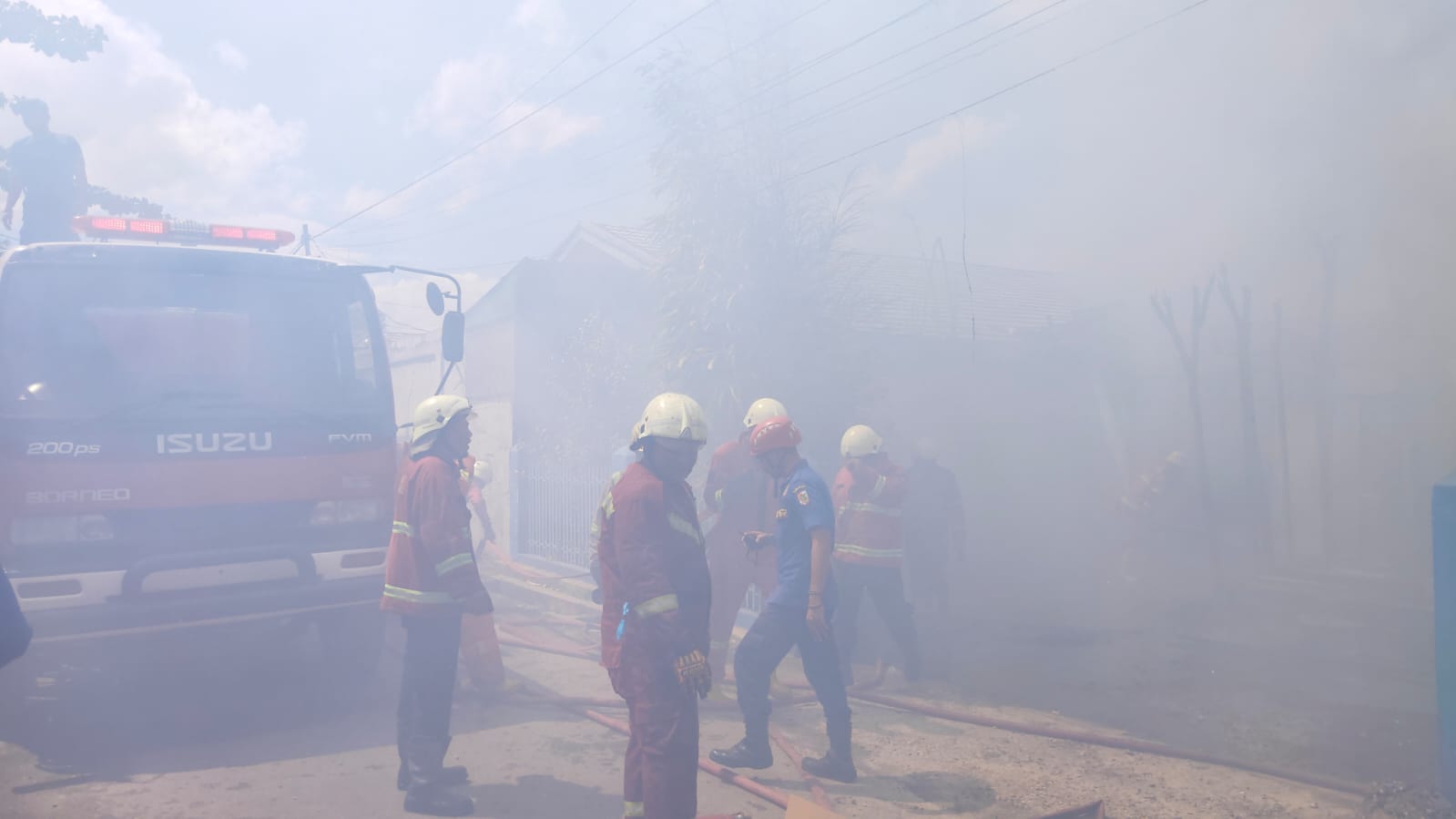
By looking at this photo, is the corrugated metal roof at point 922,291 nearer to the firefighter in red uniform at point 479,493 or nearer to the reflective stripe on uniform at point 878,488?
the firefighter in red uniform at point 479,493

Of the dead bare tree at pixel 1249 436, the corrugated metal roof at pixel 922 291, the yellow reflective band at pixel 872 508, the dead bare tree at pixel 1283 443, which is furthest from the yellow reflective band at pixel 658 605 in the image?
the dead bare tree at pixel 1283 443

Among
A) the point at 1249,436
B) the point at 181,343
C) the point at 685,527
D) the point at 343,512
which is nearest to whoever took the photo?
the point at 685,527

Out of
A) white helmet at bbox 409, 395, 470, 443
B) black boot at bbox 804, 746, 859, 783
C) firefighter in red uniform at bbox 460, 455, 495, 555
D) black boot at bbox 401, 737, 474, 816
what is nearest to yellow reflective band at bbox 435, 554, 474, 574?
white helmet at bbox 409, 395, 470, 443

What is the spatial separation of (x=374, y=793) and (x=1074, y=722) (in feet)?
13.1

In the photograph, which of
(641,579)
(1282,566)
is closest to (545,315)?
(1282,566)

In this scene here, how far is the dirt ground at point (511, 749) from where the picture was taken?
4.49m

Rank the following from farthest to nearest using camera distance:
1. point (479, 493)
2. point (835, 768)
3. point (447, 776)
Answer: point (479, 493) → point (835, 768) → point (447, 776)

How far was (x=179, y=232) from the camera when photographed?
5.98m

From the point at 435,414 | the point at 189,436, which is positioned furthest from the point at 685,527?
the point at 189,436

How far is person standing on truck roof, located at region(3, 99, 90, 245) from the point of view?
21.9 feet

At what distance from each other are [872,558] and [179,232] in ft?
16.1

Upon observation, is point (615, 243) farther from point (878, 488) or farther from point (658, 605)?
point (658, 605)

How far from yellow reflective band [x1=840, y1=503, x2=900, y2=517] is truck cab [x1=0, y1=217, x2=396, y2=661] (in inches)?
119

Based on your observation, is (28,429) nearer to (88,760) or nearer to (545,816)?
(88,760)
